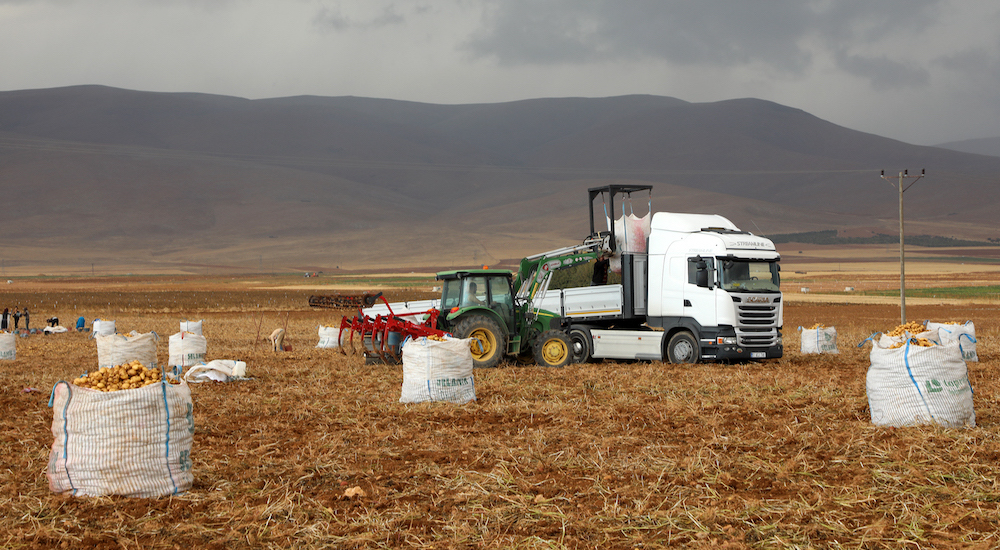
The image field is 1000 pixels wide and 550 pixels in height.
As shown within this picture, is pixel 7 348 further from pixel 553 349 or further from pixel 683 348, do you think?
pixel 683 348

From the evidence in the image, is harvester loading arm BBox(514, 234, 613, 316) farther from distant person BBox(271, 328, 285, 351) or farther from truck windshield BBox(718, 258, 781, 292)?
distant person BBox(271, 328, 285, 351)

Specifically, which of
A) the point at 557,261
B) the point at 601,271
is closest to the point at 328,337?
the point at 557,261

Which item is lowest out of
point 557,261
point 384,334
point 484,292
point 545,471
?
point 545,471

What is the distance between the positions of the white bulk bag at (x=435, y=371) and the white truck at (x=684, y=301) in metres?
6.46

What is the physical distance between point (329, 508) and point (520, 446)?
311 cm

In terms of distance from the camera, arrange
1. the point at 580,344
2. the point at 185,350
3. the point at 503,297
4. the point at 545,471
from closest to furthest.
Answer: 1. the point at 545,471
2. the point at 185,350
3. the point at 503,297
4. the point at 580,344

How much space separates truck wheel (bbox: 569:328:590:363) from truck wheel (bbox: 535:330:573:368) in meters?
0.23

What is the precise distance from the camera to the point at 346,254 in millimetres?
163250

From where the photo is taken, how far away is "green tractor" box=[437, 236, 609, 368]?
741 inches

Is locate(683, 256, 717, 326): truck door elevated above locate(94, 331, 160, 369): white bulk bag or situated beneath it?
elevated above

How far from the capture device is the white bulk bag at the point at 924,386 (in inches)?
410

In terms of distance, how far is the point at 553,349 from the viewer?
63.8 feet

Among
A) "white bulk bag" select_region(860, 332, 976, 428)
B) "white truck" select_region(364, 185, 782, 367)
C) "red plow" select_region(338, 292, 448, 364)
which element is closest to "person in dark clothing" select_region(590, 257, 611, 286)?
"white truck" select_region(364, 185, 782, 367)

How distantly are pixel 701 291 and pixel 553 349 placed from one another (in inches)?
138
